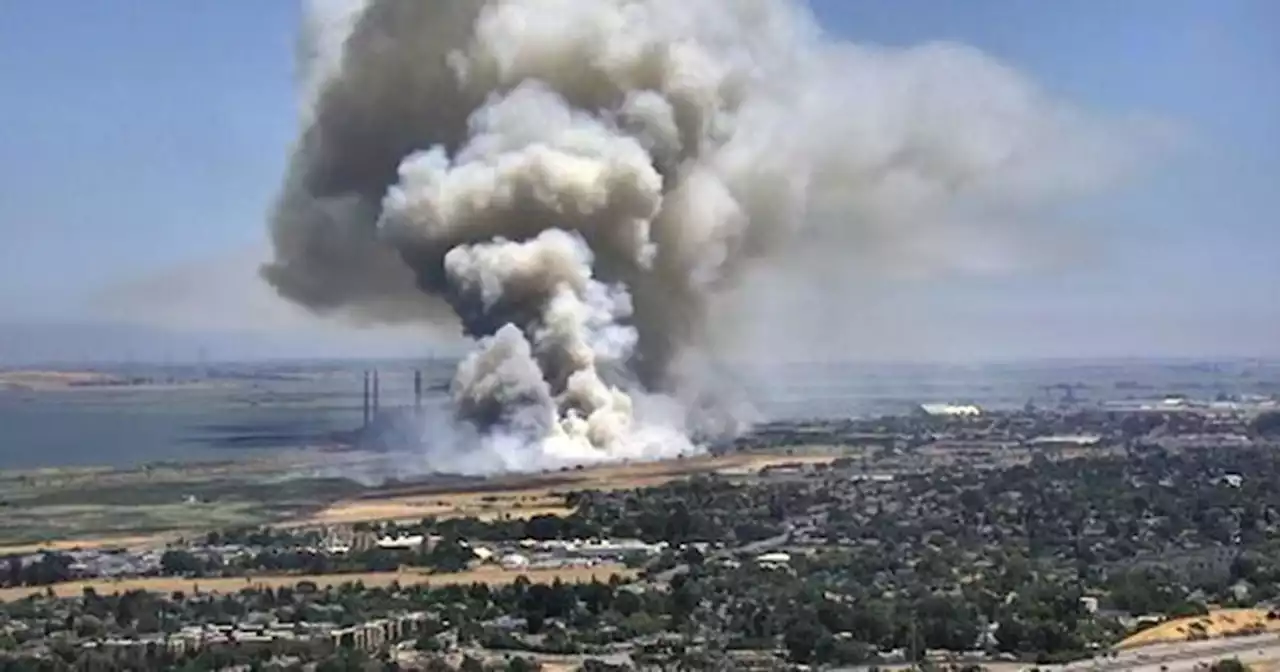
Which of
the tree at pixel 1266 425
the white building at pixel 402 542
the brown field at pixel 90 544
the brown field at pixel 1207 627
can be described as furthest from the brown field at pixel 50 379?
the brown field at pixel 1207 627

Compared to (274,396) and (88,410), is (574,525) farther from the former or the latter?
(274,396)

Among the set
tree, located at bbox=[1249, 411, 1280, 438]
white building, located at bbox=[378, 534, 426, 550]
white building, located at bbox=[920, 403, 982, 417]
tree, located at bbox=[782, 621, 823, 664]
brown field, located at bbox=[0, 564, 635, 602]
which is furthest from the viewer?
white building, located at bbox=[920, 403, 982, 417]

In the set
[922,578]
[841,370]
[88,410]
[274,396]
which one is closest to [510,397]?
[922,578]

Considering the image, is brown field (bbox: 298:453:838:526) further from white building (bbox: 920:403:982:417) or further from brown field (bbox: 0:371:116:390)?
brown field (bbox: 0:371:116:390)

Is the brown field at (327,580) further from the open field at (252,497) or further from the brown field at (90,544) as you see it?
the open field at (252,497)

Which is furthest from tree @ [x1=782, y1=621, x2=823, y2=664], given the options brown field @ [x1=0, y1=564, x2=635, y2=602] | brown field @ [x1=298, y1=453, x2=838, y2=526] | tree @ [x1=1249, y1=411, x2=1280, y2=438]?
tree @ [x1=1249, y1=411, x2=1280, y2=438]

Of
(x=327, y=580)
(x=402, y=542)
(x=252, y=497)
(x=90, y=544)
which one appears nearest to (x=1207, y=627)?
(x=327, y=580)
